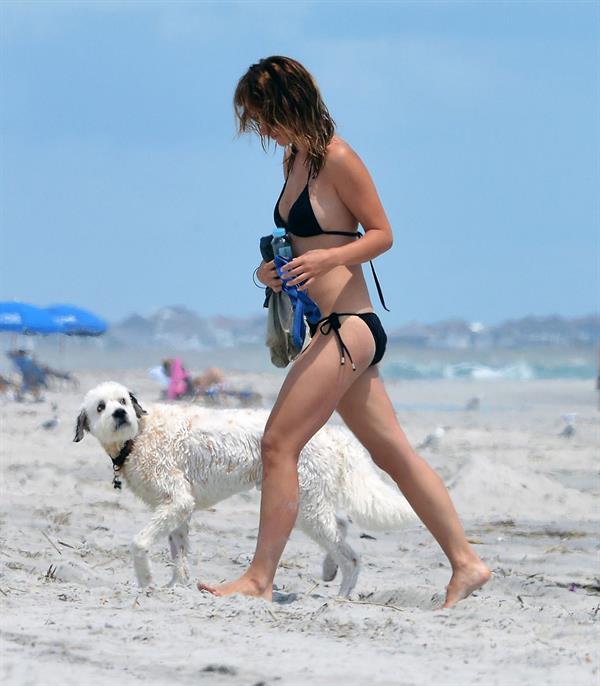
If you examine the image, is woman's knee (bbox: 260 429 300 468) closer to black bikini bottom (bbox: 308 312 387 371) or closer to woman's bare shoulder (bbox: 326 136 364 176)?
black bikini bottom (bbox: 308 312 387 371)

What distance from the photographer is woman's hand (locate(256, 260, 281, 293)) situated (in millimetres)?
4637

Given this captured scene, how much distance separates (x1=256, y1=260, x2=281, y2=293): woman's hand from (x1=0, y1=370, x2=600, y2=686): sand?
1219 millimetres

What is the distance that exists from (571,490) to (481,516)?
59.9 inches

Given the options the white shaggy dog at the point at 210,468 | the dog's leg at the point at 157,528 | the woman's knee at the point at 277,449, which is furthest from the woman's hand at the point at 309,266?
the dog's leg at the point at 157,528

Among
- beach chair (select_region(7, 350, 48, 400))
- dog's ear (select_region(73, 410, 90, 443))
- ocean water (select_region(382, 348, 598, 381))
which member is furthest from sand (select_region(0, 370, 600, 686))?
ocean water (select_region(382, 348, 598, 381))

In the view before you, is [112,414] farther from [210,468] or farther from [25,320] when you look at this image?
[25,320]

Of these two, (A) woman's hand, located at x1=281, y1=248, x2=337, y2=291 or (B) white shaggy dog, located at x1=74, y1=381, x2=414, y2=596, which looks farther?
(B) white shaggy dog, located at x1=74, y1=381, x2=414, y2=596

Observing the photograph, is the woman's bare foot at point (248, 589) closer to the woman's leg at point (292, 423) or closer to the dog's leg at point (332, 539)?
the woman's leg at point (292, 423)

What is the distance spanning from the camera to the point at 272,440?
15.1 feet

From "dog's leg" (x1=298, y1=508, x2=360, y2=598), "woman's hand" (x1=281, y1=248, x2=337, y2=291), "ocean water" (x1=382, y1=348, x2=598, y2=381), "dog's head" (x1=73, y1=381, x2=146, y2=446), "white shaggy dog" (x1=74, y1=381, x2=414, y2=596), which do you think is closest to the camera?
"woman's hand" (x1=281, y1=248, x2=337, y2=291)

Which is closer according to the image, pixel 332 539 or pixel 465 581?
pixel 465 581

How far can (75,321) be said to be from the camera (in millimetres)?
25500

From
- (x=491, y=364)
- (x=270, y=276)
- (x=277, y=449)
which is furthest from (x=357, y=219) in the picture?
(x=491, y=364)

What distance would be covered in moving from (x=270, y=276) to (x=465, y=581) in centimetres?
144
